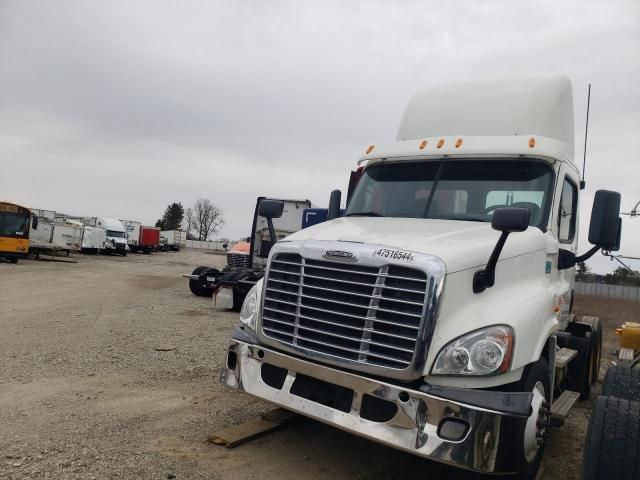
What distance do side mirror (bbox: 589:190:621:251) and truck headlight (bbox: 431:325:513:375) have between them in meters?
1.66

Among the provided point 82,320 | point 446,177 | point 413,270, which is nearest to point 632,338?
point 446,177

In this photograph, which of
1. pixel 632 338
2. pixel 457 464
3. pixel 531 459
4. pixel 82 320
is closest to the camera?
pixel 457 464

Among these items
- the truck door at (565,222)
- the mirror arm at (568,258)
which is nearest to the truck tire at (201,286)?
Answer: the truck door at (565,222)

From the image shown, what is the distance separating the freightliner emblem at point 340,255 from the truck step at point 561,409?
2.14 metres

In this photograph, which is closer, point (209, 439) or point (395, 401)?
point (395, 401)

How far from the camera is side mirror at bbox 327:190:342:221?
5.88m

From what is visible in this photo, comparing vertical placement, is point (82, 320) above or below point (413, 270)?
below

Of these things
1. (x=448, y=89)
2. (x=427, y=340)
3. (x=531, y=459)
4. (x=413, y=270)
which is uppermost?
(x=448, y=89)

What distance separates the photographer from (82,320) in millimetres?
9875

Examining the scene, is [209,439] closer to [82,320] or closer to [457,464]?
[457,464]

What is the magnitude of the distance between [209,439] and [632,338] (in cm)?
603

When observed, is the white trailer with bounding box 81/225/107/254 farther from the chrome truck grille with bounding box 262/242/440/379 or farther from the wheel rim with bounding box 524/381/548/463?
the wheel rim with bounding box 524/381/548/463

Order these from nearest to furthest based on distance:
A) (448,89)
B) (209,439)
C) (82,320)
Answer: (209,439) < (448,89) < (82,320)

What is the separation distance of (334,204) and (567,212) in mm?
2436
